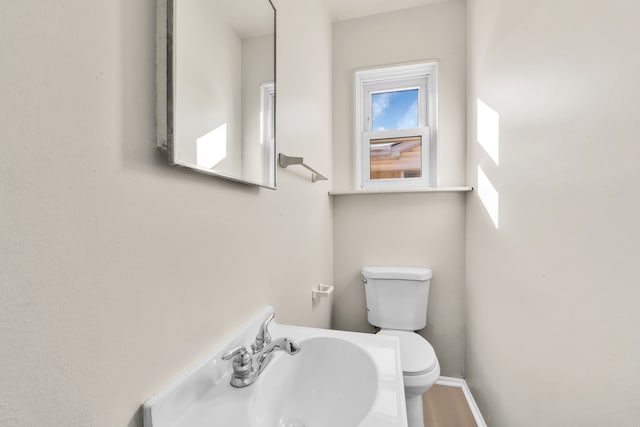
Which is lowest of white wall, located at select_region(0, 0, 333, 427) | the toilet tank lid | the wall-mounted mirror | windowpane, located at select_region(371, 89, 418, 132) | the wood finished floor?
the wood finished floor

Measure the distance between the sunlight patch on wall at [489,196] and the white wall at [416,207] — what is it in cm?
28

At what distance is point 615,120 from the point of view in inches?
23.7

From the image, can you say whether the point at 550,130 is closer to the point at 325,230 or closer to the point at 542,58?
the point at 542,58

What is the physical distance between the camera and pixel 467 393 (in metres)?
1.59

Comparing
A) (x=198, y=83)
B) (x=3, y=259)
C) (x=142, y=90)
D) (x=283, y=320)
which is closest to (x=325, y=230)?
(x=283, y=320)

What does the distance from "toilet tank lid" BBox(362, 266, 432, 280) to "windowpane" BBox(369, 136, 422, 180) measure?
633mm

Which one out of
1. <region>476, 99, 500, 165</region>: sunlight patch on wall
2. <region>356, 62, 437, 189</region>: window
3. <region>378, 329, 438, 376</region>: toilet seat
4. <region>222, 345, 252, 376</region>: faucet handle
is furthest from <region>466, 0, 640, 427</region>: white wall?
<region>222, 345, 252, 376</region>: faucet handle

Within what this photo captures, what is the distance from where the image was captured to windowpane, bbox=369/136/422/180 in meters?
1.84

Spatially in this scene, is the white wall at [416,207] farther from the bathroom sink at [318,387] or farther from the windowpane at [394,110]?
the bathroom sink at [318,387]

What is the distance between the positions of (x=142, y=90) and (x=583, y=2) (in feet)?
3.48

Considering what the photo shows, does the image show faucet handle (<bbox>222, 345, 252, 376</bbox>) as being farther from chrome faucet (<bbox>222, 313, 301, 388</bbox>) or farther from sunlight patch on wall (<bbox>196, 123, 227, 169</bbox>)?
sunlight patch on wall (<bbox>196, 123, 227, 169</bbox>)

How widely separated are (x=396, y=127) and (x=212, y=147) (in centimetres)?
156

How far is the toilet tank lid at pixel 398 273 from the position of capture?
1.62 m

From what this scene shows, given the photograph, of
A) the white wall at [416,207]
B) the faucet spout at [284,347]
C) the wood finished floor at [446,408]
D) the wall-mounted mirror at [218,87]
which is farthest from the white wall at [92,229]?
the wood finished floor at [446,408]
